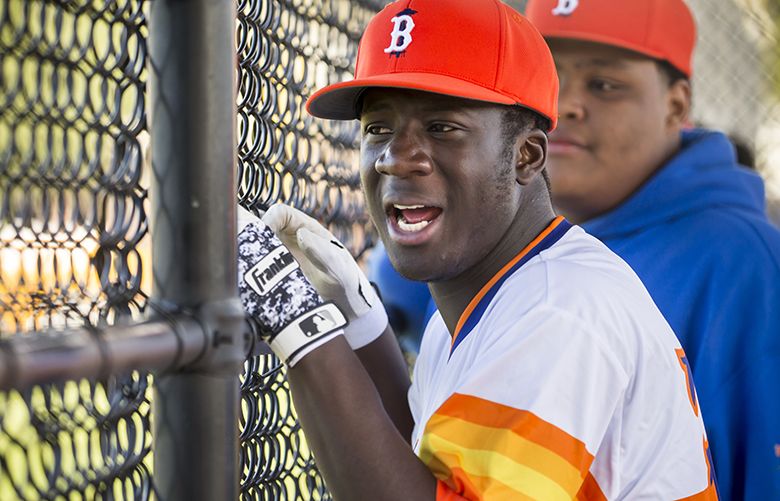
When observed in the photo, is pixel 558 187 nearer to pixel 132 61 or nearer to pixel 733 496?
pixel 733 496

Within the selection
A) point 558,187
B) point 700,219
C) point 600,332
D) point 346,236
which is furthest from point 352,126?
point 600,332

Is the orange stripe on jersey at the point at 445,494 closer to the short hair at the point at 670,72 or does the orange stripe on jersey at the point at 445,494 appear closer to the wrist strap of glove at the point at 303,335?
the wrist strap of glove at the point at 303,335

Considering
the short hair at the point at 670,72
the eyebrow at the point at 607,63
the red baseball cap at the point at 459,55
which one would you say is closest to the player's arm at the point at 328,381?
the red baseball cap at the point at 459,55

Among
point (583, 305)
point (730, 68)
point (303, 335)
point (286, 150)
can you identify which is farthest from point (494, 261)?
point (730, 68)

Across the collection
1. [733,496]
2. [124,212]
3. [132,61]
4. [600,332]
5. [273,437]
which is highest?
[132,61]

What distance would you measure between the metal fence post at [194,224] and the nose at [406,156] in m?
0.56

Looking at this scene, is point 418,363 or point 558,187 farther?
point 558,187

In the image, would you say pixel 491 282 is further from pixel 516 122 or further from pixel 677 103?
pixel 677 103

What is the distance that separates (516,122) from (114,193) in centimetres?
75

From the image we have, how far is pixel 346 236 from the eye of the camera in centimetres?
295

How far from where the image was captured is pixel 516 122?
6.20 ft

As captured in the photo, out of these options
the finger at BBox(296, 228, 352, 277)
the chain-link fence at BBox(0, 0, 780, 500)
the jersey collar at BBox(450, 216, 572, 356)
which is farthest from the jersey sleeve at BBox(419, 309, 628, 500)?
the finger at BBox(296, 228, 352, 277)

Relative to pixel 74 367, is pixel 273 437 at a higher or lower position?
lower

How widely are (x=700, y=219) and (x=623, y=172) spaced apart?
26 cm
